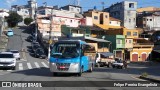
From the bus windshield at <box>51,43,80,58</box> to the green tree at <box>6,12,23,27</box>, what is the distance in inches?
3510

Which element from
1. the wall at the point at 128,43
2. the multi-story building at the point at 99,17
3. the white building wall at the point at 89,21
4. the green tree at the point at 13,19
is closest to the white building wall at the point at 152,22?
the multi-story building at the point at 99,17

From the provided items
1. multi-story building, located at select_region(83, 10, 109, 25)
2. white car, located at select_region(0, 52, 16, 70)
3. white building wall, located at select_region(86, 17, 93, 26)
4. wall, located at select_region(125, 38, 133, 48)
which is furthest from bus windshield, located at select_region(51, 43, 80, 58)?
multi-story building, located at select_region(83, 10, 109, 25)

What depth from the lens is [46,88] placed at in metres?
15.9

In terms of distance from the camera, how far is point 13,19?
372 ft

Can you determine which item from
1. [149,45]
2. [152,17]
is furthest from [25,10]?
[149,45]

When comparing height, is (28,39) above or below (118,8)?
below

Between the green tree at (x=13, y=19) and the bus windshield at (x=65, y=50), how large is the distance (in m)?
89.1

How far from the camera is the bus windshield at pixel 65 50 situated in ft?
80.8

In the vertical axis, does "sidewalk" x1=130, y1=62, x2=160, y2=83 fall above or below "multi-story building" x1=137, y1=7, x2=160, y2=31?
below

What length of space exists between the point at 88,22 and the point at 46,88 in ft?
298

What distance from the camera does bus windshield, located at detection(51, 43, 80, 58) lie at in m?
24.6

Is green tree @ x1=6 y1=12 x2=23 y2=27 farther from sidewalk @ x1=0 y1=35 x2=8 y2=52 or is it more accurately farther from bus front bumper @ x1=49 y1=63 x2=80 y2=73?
bus front bumper @ x1=49 y1=63 x2=80 y2=73

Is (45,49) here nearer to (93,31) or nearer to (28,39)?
(28,39)

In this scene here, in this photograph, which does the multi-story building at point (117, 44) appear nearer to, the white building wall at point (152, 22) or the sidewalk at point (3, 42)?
the sidewalk at point (3, 42)
